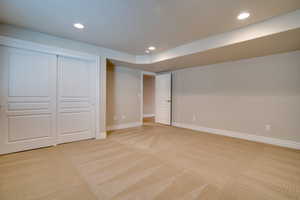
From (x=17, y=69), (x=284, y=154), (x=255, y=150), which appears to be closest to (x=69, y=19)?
(x=17, y=69)

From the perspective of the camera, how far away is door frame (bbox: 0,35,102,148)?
2490 mm

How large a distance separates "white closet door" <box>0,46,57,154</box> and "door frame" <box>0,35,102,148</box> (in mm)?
102

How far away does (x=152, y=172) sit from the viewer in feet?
6.29

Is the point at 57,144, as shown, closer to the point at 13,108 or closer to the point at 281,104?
the point at 13,108

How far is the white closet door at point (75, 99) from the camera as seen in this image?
305 centimetres

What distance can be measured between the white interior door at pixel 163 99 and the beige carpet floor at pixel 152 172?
2367 mm

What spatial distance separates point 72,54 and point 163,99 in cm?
Answer: 346

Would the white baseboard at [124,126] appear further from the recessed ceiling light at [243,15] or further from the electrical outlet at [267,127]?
the recessed ceiling light at [243,15]

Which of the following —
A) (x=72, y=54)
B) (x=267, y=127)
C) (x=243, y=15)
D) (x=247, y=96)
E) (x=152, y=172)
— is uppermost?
(x=243, y=15)

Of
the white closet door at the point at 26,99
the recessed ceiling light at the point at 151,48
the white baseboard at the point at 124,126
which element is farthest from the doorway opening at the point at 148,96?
the white closet door at the point at 26,99

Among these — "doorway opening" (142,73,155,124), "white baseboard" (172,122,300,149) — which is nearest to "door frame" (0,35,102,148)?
"white baseboard" (172,122,300,149)

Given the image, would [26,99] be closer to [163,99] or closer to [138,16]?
[138,16]

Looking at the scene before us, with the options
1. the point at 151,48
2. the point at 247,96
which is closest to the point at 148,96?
the point at 151,48

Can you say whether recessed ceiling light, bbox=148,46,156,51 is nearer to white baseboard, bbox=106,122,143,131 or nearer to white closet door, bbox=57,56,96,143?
white closet door, bbox=57,56,96,143
